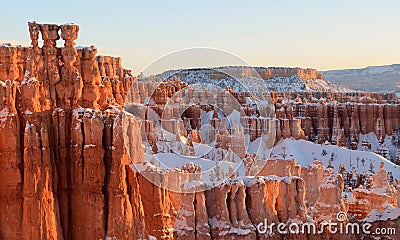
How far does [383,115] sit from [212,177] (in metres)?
54.5

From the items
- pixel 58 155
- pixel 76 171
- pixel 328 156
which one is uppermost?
pixel 58 155

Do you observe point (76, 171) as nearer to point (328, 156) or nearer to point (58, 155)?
point (58, 155)

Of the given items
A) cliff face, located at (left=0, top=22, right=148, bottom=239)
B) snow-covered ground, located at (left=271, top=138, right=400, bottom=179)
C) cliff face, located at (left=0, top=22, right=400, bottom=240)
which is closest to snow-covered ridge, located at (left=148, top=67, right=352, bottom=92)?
snow-covered ground, located at (left=271, top=138, right=400, bottom=179)

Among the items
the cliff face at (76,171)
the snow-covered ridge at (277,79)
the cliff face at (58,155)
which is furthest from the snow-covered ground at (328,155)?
the snow-covered ridge at (277,79)

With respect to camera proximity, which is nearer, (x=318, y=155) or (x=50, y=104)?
(x=50, y=104)

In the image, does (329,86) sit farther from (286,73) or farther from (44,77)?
(44,77)

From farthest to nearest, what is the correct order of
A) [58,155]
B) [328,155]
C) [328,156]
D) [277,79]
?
[277,79]
[328,155]
[328,156]
[58,155]

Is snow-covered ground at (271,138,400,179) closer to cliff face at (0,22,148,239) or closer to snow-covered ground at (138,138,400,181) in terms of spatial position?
snow-covered ground at (138,138,400,181)

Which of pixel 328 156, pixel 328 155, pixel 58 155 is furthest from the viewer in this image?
pixel 328 155

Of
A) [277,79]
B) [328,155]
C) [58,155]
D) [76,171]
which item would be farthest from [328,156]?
[277,79]

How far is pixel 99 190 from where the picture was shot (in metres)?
13.0

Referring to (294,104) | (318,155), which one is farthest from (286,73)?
(318,155)

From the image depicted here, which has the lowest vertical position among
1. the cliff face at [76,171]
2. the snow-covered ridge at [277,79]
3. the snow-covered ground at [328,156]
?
the snow-covered ground at [328,156]

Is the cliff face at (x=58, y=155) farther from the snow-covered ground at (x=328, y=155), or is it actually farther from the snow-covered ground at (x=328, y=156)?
the snow-covered ground at (x=328, y=155)
